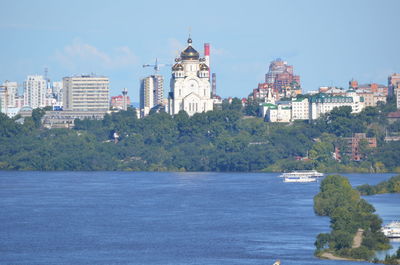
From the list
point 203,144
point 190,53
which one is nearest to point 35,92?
point 190,53

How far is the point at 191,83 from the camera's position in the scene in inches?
4786

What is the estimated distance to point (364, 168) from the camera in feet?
325

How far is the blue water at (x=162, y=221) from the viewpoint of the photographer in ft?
154

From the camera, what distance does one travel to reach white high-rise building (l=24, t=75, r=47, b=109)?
589ft

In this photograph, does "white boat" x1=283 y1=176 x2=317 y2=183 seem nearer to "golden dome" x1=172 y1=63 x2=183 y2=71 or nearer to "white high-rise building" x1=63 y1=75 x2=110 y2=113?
"golden dome" x1=172 y1=63 x2=183 y2=71

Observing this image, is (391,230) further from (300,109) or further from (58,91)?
(58,91)

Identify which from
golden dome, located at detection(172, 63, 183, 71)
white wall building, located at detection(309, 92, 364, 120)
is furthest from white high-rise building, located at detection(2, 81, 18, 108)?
white wall building, located at detection(309, 92, 364, 120)

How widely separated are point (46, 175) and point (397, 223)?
49161mm

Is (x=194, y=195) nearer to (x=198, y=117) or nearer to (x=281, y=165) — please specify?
(x=281, y=165)

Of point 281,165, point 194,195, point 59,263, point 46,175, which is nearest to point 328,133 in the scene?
point 281,165

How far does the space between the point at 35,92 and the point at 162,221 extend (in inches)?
4929

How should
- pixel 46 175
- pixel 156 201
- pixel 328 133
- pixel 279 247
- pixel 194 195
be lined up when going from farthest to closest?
pixel 328 133 → pixel 46 175 → pixel 194 195 → pixel 156 201 → pixel 279 247

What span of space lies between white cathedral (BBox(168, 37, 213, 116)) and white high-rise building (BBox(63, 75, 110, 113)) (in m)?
25.0

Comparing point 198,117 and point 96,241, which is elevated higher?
point 198,117
